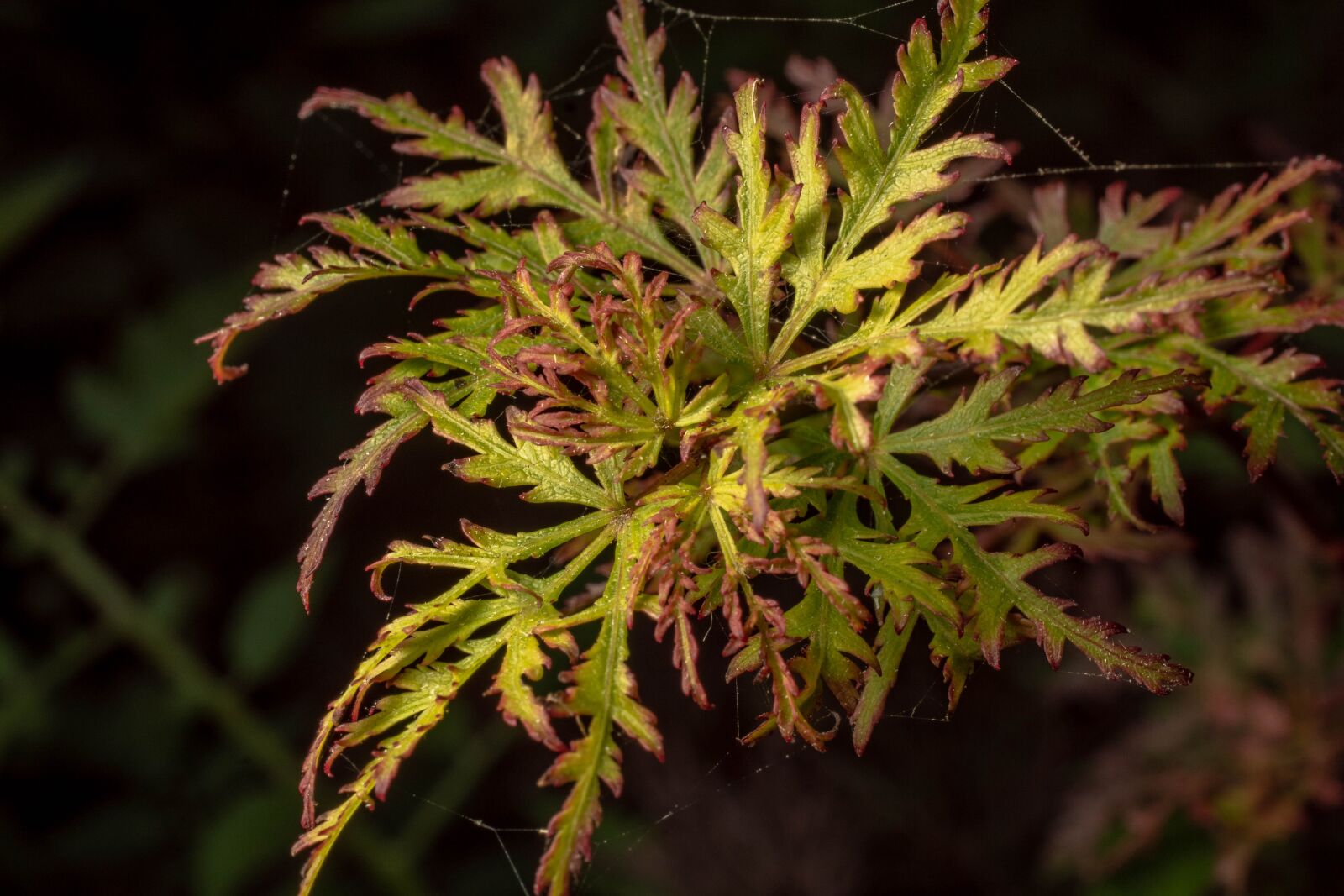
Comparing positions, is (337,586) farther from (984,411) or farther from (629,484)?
(984,411)

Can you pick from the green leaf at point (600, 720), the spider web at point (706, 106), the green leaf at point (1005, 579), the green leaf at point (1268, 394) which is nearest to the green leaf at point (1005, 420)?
the green leaf at point (1005, 579)

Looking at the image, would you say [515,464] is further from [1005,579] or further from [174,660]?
Result: [174,660]

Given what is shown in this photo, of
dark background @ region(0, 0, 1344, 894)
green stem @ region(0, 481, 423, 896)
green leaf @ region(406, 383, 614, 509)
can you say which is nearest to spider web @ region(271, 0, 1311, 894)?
dark background @ region(0, 0, 1344, 894)

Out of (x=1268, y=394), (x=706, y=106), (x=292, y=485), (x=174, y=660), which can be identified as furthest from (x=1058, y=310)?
(x=292, y=485)

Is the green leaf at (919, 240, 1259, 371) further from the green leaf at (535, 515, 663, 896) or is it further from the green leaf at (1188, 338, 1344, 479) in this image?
the green leaf at (535, 515, 663, 896)

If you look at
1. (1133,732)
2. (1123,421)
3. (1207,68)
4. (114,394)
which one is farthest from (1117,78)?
(114,394)

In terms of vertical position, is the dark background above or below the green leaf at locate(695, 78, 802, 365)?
below

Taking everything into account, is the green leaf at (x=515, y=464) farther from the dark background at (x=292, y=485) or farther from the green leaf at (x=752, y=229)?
the dark background at (x=292, y=485)

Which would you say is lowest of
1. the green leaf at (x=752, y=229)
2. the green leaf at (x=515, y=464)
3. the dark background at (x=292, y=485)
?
the dark background at (x=292, y=485)
